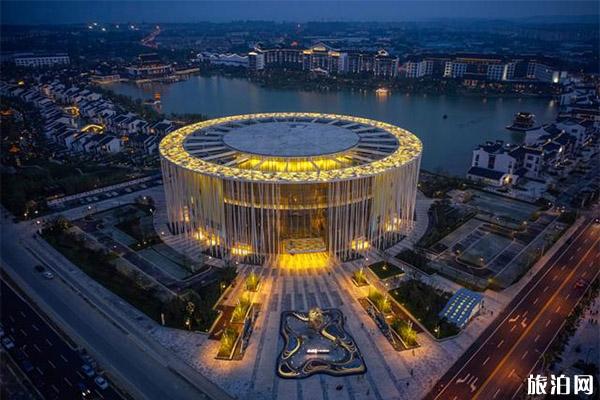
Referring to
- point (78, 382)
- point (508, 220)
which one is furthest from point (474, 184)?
point (78, 382)

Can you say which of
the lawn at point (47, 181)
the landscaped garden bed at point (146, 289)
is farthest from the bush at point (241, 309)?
the lawn at point (47, 181)

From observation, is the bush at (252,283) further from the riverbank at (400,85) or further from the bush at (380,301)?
the riverbank at (400,85)

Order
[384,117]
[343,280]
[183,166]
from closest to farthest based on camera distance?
[343,280]
[183,166]
[384,117]

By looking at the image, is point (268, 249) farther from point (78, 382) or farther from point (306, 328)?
point (78, 382)

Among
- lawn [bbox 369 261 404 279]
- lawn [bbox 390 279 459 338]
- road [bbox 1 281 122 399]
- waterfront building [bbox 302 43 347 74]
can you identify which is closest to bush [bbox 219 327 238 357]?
road [bbox 1 281 122 399]

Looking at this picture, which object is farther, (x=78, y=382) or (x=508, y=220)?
(x=508, y=220)

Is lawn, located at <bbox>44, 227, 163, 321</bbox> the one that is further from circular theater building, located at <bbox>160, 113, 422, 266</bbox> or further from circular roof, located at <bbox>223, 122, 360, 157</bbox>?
circular roof, located at <bbox>223, 122, 360, 157</bbox>

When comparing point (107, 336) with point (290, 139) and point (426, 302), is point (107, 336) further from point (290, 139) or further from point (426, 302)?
point (290, 139)
